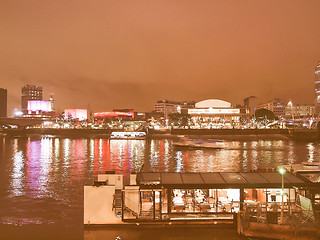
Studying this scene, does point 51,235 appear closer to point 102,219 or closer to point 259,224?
point 102,219

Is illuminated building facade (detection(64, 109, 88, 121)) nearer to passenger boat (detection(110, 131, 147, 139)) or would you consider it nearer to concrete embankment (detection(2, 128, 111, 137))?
concrete embankment (detection(2, 128, 111, 137))

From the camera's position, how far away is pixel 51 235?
36.4 ft

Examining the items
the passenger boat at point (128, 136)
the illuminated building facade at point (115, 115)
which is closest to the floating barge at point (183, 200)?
the passenger boat at point (128, 136)

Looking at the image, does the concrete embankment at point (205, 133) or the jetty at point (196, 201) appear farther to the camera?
the concrete embankment at point (205, 133)

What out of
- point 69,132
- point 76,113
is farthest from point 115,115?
point 69,132

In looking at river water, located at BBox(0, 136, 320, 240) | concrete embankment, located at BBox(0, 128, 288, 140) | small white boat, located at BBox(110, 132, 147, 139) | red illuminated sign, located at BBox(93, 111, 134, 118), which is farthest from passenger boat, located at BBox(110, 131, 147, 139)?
red illuminated sign, located at BBox(93, 111, 134, 118)

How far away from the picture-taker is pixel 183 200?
10.6 meters

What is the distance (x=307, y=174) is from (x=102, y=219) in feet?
27.7

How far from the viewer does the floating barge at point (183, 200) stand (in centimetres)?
1023

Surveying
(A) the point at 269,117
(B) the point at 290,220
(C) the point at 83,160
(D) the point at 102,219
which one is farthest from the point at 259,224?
(A) the point at 269,117

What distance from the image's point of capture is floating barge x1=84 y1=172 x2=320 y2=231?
10.2 meters

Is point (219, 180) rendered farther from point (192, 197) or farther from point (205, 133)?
point (205, 133)

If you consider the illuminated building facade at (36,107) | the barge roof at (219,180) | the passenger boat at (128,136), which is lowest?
the passenger boat at (128,136)

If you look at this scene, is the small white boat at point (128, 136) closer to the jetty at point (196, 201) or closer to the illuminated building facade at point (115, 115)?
the jetty at point (196, 201)
